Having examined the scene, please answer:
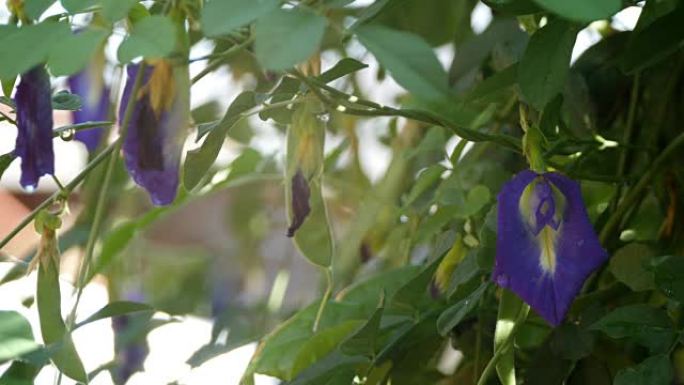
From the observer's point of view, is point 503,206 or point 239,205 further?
point 239,205

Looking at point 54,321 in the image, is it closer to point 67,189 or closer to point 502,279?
point 67,189

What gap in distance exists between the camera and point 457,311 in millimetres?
650

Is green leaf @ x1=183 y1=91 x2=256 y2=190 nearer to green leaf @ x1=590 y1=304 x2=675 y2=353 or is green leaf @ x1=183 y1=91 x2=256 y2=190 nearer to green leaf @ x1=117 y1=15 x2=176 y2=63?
green leaf @ x1=117 y1=15 x2=176 y2=63

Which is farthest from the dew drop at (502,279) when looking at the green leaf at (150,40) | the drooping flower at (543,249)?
the green leaf at (150,40)

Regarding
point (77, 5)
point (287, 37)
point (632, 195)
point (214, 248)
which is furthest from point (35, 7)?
point (214, 248)

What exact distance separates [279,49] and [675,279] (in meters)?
0.27

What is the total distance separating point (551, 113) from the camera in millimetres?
649

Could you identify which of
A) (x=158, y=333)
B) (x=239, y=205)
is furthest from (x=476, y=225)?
(x=239, y=205)

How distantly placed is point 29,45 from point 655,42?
1.09ft

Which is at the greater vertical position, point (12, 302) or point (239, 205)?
point (12, 302)

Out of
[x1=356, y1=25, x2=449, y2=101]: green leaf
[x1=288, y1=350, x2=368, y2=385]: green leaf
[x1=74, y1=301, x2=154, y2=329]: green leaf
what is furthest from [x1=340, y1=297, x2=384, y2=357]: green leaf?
[x1=356, y1=25, x2=449, y2=101]: green leaf

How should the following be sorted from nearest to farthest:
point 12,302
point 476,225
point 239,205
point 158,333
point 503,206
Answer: point 503,206 → point 476,225 → point 12,302 → point 158,333 → point 239,205

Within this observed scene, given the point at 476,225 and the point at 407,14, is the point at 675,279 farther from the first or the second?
the point at 407,14

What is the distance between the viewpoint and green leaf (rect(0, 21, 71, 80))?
1.56 ft
